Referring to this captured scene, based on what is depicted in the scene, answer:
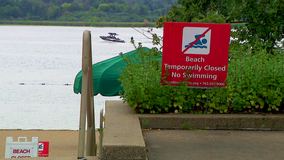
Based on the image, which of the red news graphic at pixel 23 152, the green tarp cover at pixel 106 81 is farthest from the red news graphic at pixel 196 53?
the green tarp cover at pixel 106 81

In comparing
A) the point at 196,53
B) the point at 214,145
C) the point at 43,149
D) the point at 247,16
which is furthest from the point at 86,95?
the point at 247,16

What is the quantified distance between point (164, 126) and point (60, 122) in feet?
78.0

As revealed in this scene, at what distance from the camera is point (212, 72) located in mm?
5246

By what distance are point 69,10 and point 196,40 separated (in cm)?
5983

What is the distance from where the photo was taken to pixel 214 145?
165 inches

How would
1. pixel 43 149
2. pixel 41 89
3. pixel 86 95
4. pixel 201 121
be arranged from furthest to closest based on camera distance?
pixel 41 89, pixel 43 149, pixel 201 121, pixel 86 95

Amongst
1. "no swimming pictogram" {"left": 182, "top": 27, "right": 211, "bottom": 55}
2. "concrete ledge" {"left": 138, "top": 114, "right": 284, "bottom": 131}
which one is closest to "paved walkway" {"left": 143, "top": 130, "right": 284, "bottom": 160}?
"concrete ledge" {"left": 138, "top": 114, "right": 284, "bottom": 131}

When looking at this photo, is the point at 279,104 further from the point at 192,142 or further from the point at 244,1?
the point at 244,1

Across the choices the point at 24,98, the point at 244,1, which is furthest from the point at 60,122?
the point at 244,1

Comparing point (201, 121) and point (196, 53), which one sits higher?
point (196, 53)

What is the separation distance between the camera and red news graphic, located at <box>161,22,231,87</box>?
514 centimetres

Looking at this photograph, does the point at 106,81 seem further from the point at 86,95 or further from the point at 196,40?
the point at 86,95

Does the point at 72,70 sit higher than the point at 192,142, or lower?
lower

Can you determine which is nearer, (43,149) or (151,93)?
(151,93)
